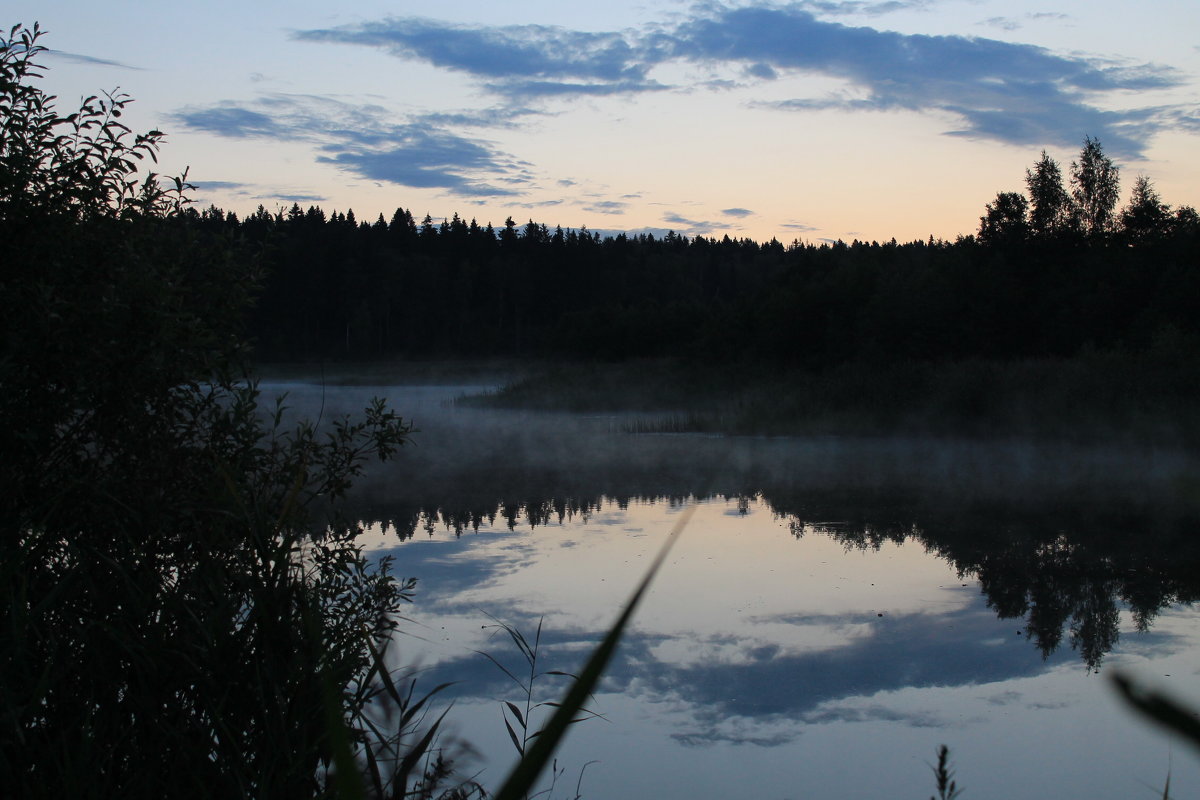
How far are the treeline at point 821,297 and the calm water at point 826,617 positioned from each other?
3016 mm

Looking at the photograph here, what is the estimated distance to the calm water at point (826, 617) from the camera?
16.1ft

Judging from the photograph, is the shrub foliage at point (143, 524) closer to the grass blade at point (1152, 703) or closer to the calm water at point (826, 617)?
the calm water at point (826, 617)

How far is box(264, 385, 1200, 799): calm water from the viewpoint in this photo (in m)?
4.91

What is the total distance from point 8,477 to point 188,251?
1.25 m

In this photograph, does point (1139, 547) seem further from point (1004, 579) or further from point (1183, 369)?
point (1183, 369)

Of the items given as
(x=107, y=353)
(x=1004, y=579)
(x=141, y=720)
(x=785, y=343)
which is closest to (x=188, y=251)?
(x=107, y=353)

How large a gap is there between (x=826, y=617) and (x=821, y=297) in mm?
30684

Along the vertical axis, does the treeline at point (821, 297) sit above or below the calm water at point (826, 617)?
above

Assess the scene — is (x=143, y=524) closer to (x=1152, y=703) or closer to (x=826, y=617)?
(x=1152, y=703)

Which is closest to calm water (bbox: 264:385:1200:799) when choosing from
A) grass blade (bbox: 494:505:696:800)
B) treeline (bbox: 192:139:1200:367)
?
grass blade (bbox: 494:505:696:800)

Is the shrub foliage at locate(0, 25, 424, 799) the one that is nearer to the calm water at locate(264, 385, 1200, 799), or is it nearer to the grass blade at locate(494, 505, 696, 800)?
the calm water at locate(264, 385, 1200, 799)

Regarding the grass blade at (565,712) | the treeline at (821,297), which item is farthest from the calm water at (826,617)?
the treeline at (821,297)

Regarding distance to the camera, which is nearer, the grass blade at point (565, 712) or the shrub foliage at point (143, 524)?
the grass blade at point (565, 712)

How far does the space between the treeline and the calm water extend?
302 cm
